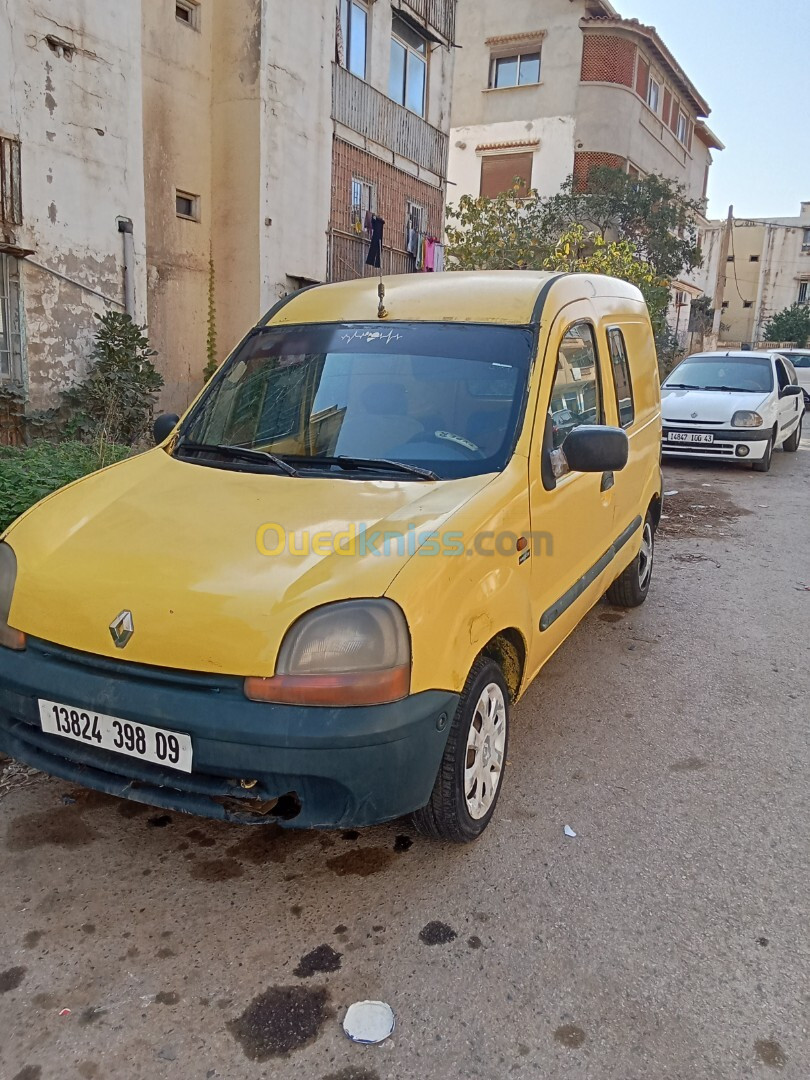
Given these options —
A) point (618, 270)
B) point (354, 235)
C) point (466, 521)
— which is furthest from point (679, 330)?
point (466, 521)

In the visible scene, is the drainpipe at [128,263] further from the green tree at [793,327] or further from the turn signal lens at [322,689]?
the green tree at [793,327]

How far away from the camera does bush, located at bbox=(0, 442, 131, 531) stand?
5.04 meters

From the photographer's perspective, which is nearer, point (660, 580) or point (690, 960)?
point (690, 960)

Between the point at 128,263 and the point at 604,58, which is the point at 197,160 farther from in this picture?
the point at 604,58

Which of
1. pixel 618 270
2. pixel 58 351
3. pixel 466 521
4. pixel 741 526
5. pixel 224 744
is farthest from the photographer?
pixel 618 270

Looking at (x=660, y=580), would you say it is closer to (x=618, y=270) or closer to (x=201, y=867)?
(x=201, y=867)

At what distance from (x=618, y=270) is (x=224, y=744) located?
56.8ft

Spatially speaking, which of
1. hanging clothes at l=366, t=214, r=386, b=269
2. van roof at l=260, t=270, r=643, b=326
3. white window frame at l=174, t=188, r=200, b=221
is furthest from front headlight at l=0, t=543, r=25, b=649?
hanging clothes at l=366, t=214, r=386, b=269

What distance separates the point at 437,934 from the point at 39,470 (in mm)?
4676

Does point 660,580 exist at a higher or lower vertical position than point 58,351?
lower

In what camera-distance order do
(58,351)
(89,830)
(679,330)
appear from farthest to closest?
(679,330) → (58,351) → (89,830)

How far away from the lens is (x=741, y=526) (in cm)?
827

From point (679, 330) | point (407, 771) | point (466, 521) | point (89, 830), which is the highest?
point (679, 330)

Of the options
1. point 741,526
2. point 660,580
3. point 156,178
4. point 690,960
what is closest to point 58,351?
point 156,178
